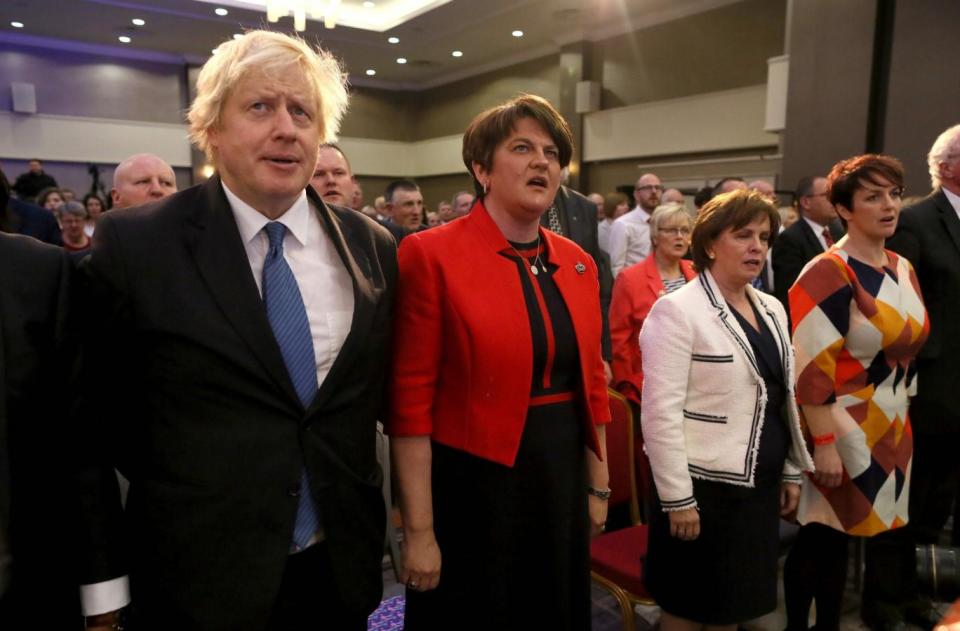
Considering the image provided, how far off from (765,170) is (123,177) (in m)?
7.35

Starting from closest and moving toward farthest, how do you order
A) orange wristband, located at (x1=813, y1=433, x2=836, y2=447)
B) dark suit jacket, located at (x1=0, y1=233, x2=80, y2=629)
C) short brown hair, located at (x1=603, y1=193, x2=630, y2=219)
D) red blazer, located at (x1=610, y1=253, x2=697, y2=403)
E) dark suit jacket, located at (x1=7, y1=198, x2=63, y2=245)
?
dark suit jacket, located at (x1=0, y1=233, x2=80, y2=629) → orange wristband, located at (x1=813, y1=433, x2=836, y2=447) → red blazer, located at (x1=610, y1=253, x2=697, y2=403) → dark suit jacket, located at (x1=7, y1=198, x2=63, y2=245) → short brown hair, located at (x1=603, y1=193, x2=630, y2=219)

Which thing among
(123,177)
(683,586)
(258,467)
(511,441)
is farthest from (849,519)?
(123,177)

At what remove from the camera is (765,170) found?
26.8 feet

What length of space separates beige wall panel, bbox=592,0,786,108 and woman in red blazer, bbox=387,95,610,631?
796 cm

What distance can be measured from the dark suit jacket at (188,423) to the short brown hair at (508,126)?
615 mm

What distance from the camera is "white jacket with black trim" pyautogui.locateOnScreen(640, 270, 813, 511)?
5.77 feet

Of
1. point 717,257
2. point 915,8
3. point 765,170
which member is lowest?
point 717,257

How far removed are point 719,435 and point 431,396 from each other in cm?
80

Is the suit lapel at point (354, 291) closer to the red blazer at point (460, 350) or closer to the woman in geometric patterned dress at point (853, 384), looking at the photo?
the red blazer at point (460, 350)

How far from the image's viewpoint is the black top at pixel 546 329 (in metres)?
1.51

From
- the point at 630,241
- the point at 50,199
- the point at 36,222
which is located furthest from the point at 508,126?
the point at 50,199

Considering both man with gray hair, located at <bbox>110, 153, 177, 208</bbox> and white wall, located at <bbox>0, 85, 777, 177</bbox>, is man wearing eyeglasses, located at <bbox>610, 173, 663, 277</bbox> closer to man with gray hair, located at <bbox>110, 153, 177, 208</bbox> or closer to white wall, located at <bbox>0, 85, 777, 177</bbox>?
white wall, located at <bbox>0, 85, 777, 177</bbox>

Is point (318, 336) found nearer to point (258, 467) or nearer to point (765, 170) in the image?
point (258, 467)

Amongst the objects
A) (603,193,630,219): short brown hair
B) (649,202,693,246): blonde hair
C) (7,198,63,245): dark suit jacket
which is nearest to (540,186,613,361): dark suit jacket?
(649,202,693,246): blonde hair
